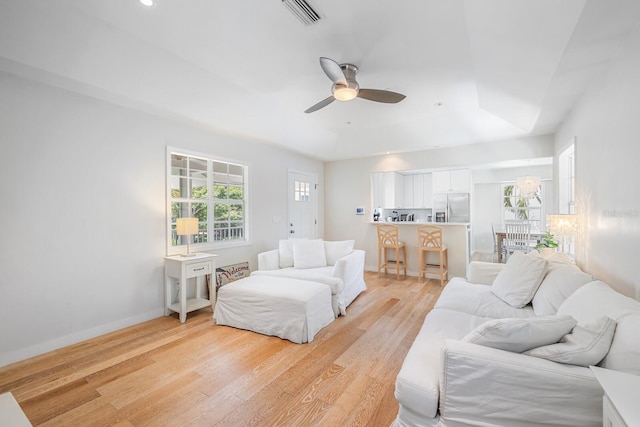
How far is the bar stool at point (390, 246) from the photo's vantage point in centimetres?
530

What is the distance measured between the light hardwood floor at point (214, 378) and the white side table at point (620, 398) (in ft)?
3.83

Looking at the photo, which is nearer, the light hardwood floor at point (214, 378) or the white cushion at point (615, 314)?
the white cushion at point (615, 314)

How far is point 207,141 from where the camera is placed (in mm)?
4070

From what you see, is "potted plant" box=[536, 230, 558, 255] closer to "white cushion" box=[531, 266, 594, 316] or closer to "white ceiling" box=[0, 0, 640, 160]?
"white cushion" box=[531, 266, 594, 316]

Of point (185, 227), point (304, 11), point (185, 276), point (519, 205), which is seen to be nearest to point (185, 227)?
point (185, 227)

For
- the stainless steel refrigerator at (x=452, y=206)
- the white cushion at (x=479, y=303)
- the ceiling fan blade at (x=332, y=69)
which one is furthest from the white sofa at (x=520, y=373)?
the stainless steel refrigerator at (x=452, y=206)

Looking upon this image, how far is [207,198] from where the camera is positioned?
413 centimetres

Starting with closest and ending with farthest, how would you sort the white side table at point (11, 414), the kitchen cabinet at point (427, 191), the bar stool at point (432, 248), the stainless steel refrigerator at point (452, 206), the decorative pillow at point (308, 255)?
the white side table at point (11, 414), the decorative pillow at point (308, 255), the bar stool at point (432, 248), the stainless steel refrigerator at point (452, 206), the kitchen cabinet at point (427, 191)

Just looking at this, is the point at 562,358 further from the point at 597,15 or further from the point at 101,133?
the point at 101,133

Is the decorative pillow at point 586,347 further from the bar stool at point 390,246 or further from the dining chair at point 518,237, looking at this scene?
the dining chair at point 518,237

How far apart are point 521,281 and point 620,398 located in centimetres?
180

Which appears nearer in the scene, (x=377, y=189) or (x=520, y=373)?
(x=520, y=373)

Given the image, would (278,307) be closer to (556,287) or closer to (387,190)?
(556,287)

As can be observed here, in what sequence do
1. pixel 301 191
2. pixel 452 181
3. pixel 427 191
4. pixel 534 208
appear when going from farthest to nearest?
pixel 427 191
pixel 534 208
pixel 452 181
pixel 301 191
